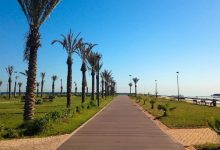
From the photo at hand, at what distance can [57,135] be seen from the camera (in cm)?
1745

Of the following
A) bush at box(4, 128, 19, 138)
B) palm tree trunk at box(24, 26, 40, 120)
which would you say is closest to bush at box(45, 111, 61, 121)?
palm tree trunk at box(24, 26, 40, 120)

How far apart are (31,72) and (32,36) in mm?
2285

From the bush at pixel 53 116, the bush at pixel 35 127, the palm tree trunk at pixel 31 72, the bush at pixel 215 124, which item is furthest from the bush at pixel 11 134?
the bush at pixel 215 124

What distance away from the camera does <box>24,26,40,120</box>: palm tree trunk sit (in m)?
21.2

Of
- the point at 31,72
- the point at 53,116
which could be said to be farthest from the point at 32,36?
the point at 53,116

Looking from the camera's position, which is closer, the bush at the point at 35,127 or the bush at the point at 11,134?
the bush at the point at 11,134

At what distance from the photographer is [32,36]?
22.3 meters

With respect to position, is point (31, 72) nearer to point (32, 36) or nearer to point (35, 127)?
point (32, 36)

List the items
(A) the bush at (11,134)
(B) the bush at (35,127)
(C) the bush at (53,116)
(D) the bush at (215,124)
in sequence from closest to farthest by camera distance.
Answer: (D) the bush at (215,124) < (A) the bush at (11,134) < (B) the bush at (35,127) < (C) the bush at (53,116)

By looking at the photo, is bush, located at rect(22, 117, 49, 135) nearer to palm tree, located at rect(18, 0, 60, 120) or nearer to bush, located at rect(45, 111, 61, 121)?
bush, located at rect(45, 111, 61, 121)

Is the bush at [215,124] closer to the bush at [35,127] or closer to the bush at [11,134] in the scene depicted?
the bush at [35,127]

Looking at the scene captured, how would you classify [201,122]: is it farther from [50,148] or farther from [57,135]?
[50,148]

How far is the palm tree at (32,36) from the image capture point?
21528mm

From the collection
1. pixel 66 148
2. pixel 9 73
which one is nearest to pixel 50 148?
pixel 66 148
